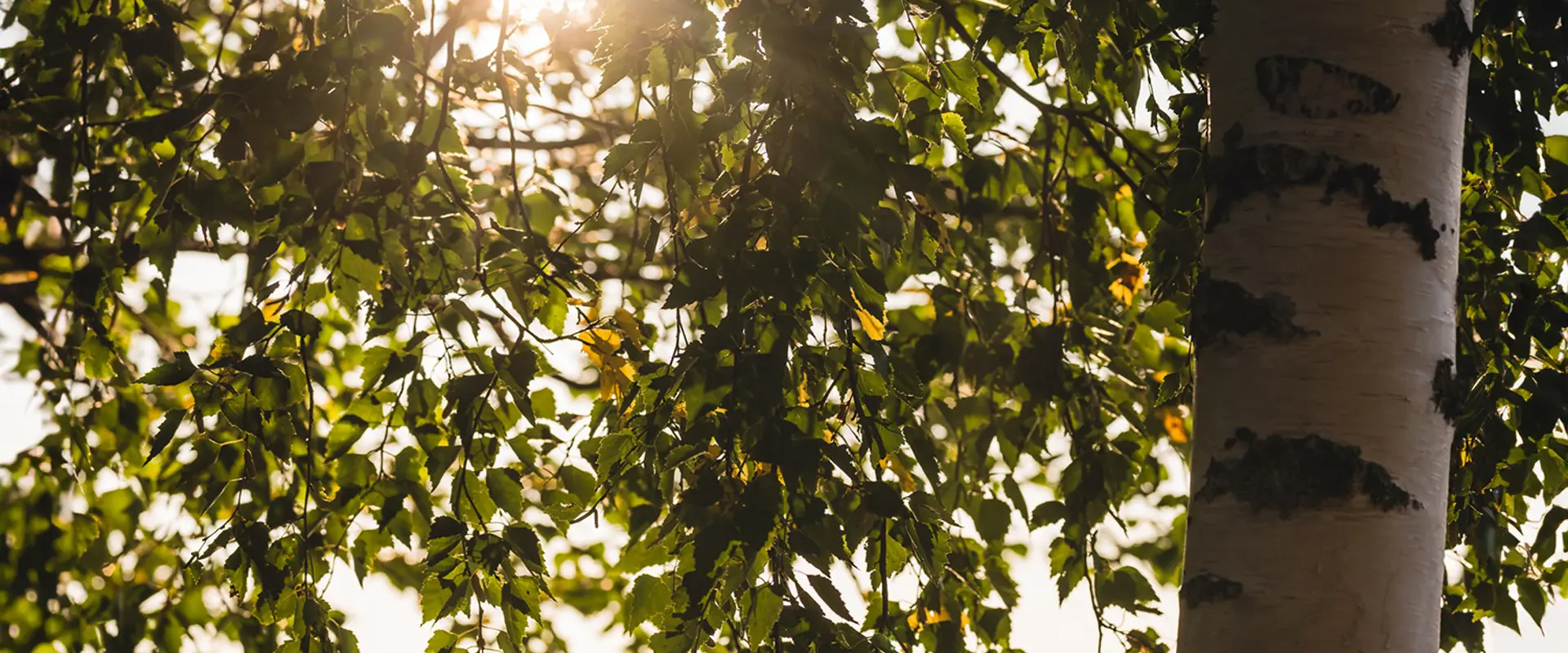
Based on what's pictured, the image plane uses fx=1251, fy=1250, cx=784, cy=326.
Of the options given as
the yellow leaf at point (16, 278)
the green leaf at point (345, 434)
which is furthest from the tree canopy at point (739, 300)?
the yellow leaf at point (16, 278)

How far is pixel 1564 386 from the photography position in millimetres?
1283

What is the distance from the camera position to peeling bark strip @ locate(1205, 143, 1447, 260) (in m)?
0.96

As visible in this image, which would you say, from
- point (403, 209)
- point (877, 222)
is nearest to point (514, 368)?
point (877, 222)

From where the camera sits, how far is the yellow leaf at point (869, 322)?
3.47 ft

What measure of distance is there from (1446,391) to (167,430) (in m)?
1.16

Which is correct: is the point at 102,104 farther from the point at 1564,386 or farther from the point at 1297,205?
the point at 1564,386

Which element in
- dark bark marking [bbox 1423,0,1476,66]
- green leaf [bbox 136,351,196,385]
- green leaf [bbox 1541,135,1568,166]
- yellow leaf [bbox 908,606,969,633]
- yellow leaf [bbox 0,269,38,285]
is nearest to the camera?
dark bark marking [bbox 1423,0,1476,66]

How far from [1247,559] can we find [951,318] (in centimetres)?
86

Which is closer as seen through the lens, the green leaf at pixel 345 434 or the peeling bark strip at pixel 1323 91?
Answer: the peeling bark strip at pixel 1323 91

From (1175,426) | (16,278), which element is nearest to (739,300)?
(1175,426)

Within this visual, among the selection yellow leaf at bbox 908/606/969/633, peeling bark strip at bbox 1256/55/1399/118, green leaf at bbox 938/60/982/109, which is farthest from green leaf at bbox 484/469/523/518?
peeling bark strip at bbox 1256/55/1399/118

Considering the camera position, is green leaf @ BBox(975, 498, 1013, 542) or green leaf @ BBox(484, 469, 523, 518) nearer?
green leaf @ BBox(484, 469, 523, 518)

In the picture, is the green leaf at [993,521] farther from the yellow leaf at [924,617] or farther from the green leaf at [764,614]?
the green leaf at [764,614]

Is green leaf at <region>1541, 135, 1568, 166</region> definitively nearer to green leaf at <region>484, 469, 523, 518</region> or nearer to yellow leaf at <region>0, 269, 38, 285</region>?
green leaf at <region>484, 469, 523, 518</region>
